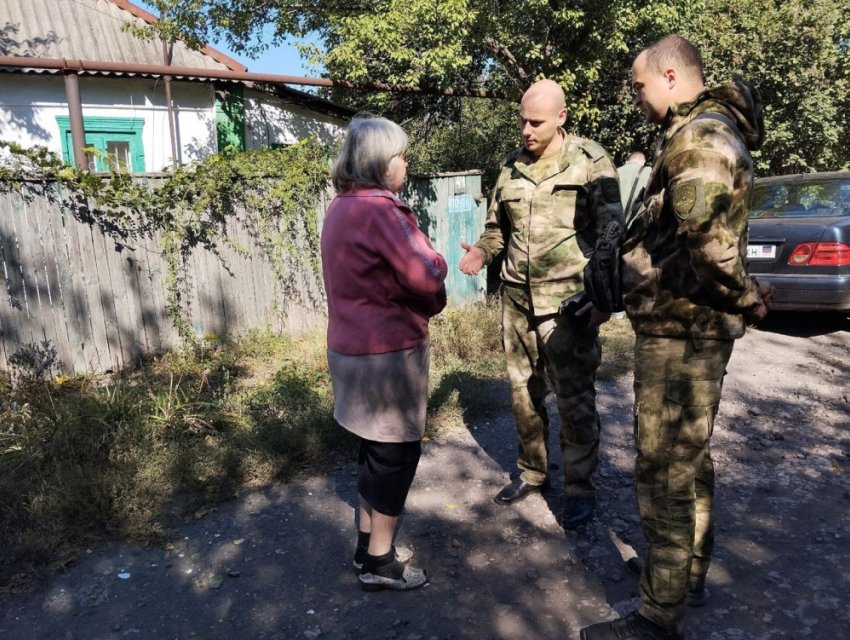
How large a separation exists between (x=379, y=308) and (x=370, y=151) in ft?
1.94

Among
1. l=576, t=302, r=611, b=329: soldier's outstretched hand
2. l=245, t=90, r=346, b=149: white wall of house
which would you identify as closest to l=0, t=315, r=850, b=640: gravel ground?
l=576, t=302, r=611, b=329: soldier's outstretched hand

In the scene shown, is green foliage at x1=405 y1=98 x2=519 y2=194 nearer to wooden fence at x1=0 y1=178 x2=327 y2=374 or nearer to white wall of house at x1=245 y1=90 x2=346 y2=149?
white wall of house at x1=245 y1=90 x2=346 y2=149

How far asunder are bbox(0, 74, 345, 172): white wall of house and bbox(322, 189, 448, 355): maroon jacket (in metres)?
6.42

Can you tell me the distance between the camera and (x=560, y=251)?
10.1ft

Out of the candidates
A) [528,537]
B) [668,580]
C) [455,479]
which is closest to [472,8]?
[455,479]

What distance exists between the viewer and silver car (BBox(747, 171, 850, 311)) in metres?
6.20

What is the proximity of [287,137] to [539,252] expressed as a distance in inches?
317

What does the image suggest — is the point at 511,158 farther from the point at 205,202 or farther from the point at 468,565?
the point at 205,202

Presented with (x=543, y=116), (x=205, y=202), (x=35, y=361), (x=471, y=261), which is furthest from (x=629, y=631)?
(x=205, y=202)

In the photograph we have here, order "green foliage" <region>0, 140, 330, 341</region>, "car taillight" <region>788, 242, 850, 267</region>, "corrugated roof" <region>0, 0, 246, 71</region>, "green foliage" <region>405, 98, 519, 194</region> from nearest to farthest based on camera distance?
"green foliage" <region>0, 140, 330, 341</region>
"car taillight" <region>788, 242, 850, 267</region>
"corrugated roof" <region>0, 0, 246, 71</region>
"green foliage" <region>405, 98, 519, 194</region>

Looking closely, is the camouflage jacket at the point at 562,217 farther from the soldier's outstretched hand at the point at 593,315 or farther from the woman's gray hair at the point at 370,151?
the woman's gray hair at the point at 370,151

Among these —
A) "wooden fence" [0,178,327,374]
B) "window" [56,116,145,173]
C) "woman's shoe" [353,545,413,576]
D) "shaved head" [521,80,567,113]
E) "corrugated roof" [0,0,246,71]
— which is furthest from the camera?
"corrugated roof" [0,0,246,71]

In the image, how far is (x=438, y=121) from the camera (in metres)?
9.62

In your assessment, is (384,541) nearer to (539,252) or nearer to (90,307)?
(539,252)
